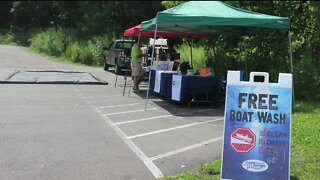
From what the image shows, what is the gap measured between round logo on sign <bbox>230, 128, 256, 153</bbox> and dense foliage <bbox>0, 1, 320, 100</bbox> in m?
9.66

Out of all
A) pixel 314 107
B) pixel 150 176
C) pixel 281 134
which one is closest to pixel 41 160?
pixel 150 176

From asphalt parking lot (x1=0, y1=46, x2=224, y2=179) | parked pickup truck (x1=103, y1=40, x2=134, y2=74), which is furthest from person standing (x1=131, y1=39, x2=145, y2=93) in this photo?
parked pickup truck (x1=103, y1=40, x2=134, y2=74)

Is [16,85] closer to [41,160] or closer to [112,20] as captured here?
[41,160]

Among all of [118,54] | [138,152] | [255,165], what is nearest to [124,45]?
[118,54]

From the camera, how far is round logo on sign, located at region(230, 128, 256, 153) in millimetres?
5438

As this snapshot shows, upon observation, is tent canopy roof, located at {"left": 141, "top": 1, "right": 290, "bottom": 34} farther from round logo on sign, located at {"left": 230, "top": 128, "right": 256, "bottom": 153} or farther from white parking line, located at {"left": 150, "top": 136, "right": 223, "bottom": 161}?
round logo on sign, located at {"left": 230, "top": 128, "right": 256, "bottom": 153}

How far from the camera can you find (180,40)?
25594 mm

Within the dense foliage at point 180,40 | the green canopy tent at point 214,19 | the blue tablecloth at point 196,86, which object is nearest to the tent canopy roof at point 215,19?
the green canopy tent at point 214,19

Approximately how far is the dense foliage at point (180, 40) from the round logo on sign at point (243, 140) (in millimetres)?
9657

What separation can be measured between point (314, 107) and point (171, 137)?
5.48 meters

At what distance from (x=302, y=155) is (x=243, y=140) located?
211 centimetres

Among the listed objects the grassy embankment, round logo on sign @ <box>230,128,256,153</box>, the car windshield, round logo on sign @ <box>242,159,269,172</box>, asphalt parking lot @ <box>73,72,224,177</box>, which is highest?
the car windshield

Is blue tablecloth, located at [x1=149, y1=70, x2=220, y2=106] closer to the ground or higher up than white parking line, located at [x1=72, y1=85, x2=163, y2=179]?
higher up

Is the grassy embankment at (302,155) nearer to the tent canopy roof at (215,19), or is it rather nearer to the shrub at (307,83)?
the tent canopy roof at (215,19)
